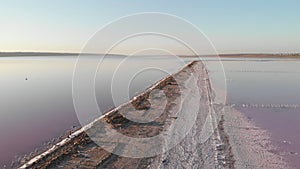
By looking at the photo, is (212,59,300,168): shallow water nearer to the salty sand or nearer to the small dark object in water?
the salty sand

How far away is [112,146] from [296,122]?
908cm

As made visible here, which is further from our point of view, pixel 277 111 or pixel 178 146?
pixel 277 111

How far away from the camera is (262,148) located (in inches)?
375

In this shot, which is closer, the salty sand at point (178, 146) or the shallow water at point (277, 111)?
the salty sand at point (178, 146)

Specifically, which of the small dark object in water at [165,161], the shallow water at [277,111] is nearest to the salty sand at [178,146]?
the small dark object in water at [165,161]

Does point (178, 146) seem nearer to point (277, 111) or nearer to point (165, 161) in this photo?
point (165, 161)

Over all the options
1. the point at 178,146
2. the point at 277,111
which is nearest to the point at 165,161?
the point at 178,146

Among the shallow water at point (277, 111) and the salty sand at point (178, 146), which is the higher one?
the salty sand at point (178, 146)

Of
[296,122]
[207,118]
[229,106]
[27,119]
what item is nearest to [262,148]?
[207,118]

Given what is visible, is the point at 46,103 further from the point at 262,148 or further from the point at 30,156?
the point at 262,148

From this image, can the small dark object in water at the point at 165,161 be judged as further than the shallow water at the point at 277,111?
No

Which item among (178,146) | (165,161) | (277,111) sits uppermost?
(165,161)

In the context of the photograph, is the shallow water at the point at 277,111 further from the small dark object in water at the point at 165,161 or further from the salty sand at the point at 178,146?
the small dark object in water at the point at 165,161

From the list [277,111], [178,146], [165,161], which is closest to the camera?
[165,161]
